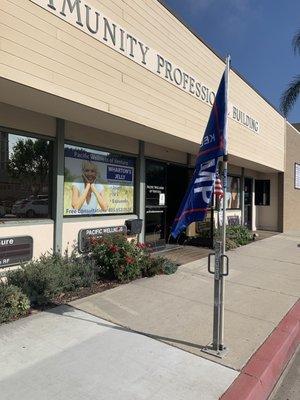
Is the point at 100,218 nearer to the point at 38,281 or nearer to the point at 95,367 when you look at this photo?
the point at 38,281

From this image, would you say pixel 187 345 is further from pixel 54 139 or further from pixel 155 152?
pixel 155 152

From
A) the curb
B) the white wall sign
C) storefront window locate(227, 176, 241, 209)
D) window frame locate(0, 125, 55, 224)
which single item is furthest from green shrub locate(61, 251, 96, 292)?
storefront window locate(227, 176, 241, 209)

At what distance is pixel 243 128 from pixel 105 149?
5.95 meters

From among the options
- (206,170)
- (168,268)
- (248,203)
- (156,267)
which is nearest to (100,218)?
(156,267)

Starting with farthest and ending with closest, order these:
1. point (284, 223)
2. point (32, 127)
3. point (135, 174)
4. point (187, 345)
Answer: point (284, 223)
point (135, 174)
point (32, 127)
point (187, 345)

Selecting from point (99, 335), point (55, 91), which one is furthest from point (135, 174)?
point (99, 335)

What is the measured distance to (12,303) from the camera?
5078mm

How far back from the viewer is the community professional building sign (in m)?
5.86

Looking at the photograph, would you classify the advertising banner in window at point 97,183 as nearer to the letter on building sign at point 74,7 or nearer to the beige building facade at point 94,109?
the beige building facade at point 94,109

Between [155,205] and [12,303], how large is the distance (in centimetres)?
588

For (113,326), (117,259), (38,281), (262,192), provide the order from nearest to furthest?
(113,326) → (38,281) → (117,259) → (262,192)

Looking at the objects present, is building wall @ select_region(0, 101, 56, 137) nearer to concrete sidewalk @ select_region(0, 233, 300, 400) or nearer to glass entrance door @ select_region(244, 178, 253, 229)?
concrete sidewalk @ select_region(0, 233, 300, 400)

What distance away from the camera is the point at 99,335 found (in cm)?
469

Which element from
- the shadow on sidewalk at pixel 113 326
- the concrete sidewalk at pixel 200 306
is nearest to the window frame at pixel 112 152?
the concrete sidewalk at pixel 200 306
